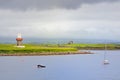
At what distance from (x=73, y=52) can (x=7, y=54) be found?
122 feet

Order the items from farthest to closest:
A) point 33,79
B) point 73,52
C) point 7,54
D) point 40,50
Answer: point 73,52, point 40,50, point 7,54, point 33,79

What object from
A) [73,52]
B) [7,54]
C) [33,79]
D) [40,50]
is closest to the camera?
[33,79]

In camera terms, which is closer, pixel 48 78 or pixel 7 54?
pixel 48 78

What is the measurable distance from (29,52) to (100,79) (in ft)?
256

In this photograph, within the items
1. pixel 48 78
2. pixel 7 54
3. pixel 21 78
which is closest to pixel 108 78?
pixel 48 78

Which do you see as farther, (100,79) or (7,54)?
(7,54)

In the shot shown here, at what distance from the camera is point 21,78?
73.1 m

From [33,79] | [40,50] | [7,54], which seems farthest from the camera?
[40,50]

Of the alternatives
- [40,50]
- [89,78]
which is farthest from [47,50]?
[89,78]

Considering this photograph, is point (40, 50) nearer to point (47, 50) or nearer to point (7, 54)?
point (47, 50)

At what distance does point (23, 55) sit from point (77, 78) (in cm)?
7271

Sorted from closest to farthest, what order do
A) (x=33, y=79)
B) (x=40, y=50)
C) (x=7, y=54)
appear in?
(x=33, y=79) → (x=7, y=54) → (x=40, y=50)

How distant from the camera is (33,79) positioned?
70.8 metres

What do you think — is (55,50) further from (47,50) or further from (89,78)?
(89,78)
